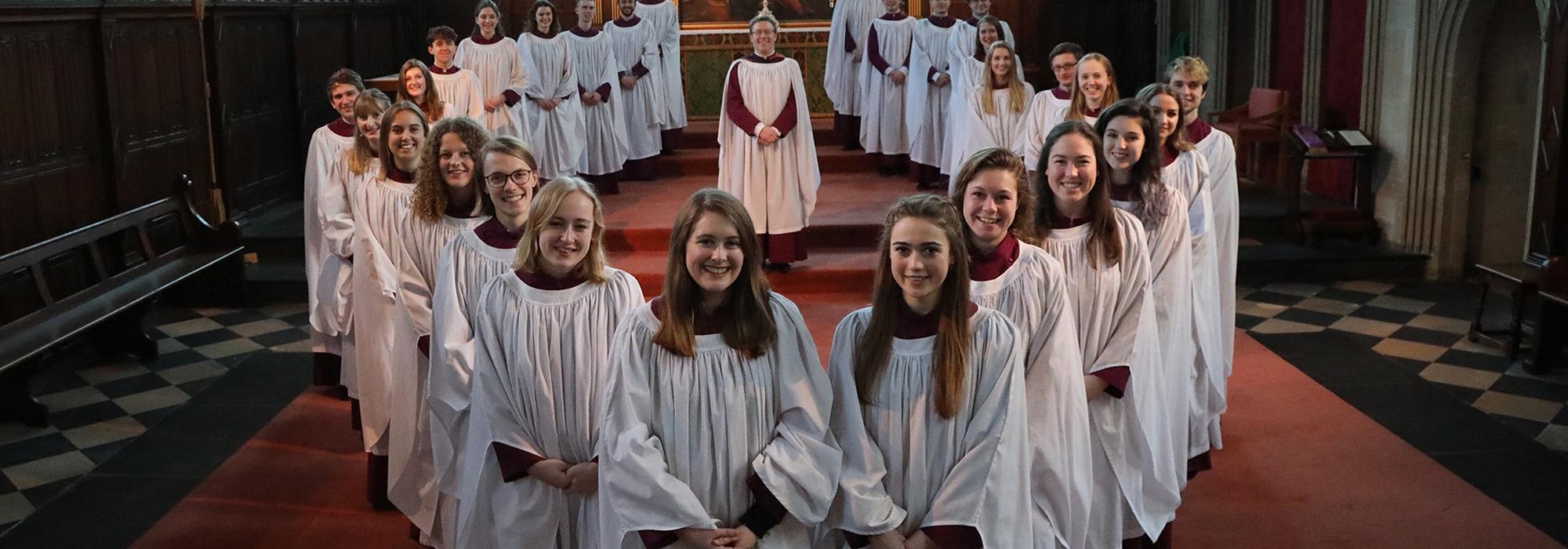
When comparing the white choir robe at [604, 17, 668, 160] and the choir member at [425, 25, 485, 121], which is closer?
the choir member at [425, 25, 485, 121]

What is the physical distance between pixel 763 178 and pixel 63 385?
3996 millimetres

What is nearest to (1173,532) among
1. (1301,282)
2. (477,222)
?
(477,222)

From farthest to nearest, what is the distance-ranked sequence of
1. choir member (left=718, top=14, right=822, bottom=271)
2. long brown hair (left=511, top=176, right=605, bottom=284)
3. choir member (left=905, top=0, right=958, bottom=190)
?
choir member (left=905, top=0, right=958, bottom=190), choir member (left=718, top=14, right=822, bottom=271), long brown hair (left=511, top=176, right=605, bottom=284)

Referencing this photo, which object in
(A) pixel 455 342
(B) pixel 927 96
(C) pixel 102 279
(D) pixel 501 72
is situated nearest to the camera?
(A) pixel 455 342

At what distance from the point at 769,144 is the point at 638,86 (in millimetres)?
3171

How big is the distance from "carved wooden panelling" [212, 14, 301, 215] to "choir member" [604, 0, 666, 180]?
269 centimetres

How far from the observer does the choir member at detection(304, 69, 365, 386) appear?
267 inches

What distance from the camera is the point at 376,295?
17.6 feet

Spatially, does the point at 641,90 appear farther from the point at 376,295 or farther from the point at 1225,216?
the point at 376,295

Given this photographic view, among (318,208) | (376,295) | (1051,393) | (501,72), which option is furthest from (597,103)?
(1051,393)

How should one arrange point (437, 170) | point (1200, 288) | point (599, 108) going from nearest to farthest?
1. point (437, 170)
2. point (1200, 288)
3. point (599, 108)

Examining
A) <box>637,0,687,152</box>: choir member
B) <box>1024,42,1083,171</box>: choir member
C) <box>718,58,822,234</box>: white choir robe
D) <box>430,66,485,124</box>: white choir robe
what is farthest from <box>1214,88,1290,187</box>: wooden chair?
<box>430,66,485,124</box>: white choir robe

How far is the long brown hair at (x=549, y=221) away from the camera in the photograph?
12.0ft

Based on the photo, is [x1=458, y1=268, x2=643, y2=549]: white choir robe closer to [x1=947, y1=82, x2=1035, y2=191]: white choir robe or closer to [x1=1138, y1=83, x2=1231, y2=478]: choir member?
[x1=1138, y1=83, x2=1231, y2=478]: choir member
